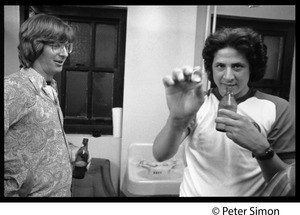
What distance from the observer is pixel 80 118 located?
0.78 metres

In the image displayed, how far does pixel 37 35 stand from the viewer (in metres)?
0.68

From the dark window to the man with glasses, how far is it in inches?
1.6

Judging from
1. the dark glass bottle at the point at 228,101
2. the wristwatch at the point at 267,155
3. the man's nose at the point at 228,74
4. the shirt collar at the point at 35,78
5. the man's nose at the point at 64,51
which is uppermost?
the man's nose at the point at 64,51

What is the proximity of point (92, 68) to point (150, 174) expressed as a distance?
41 cm

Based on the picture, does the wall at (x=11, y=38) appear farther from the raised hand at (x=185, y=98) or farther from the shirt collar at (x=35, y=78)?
the raised hand at (x=185, y=98)

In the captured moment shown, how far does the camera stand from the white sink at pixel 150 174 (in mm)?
811

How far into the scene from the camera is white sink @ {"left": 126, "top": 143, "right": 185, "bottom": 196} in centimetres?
81

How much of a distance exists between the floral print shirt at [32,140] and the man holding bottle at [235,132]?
294mm

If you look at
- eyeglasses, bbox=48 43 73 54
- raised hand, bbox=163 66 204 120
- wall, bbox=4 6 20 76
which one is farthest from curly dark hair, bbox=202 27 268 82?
wall, bbox=4 6 20 76

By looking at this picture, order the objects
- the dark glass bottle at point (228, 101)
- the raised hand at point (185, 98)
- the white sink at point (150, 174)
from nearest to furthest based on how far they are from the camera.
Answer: the raised hand at point (185, 98), the dark glass bottle at point (228, 101), the white sink at point (150, 174)

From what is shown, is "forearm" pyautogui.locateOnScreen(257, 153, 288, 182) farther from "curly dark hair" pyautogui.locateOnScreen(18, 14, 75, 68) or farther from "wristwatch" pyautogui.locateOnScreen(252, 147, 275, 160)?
"curly dark hair" pyautogui.locateOnScreen(18, 14, 75, 68)

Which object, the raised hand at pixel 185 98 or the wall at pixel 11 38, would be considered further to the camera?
the wall at pixel 11 38

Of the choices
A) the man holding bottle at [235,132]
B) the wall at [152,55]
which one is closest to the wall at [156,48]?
the wall at [152,55]
